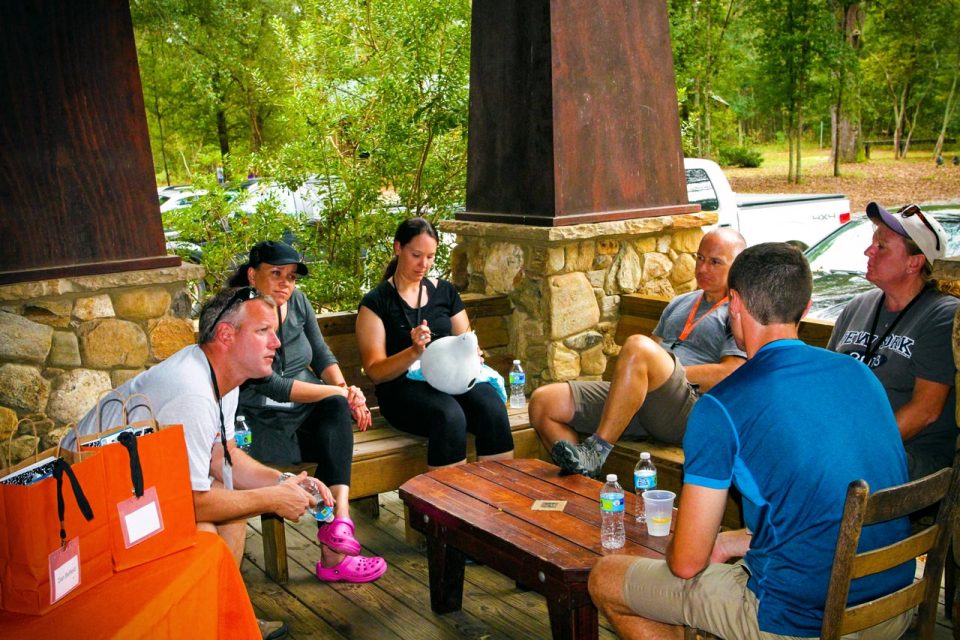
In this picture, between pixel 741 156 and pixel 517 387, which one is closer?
pixel 517 387

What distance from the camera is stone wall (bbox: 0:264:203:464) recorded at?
3855mm

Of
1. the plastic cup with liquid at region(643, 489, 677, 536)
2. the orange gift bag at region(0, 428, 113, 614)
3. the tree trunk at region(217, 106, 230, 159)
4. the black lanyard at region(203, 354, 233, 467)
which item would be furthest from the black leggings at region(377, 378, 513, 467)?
the tree trunk at region(217, 106, 230, 159)

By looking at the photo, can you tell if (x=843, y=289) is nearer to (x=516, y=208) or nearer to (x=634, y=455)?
(x=516, y=208)

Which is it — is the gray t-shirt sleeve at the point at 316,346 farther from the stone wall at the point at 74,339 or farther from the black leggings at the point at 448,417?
the stone wall at the point at 74,339

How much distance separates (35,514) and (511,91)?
363 centimetres

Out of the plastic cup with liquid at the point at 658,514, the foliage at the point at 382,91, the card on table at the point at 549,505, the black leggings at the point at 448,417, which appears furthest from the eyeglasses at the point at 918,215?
the foliage at the point at 382,91

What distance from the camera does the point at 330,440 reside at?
3797mm

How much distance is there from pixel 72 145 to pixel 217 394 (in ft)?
5.59

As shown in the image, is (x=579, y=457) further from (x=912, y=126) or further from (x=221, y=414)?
(x=912, y=126)

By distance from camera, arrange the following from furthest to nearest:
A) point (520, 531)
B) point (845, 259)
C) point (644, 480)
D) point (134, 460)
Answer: point (845, 259) < point (644, 480) < point (520, 531) < point (134, 460)

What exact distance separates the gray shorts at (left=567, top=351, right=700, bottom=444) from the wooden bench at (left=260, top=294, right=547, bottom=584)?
1.42ft

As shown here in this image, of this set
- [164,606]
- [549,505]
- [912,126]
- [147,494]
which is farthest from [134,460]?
[912,126]

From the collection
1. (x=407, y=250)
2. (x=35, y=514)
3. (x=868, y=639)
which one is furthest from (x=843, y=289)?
(x=35, y=514)

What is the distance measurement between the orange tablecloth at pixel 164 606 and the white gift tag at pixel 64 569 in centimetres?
4
